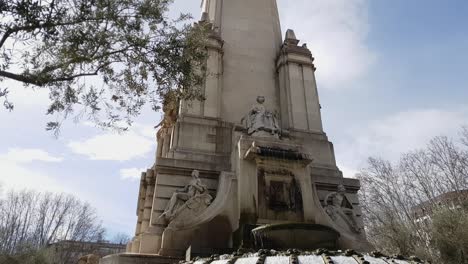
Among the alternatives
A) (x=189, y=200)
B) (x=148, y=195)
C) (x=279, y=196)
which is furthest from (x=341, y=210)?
(x=148, y=195)

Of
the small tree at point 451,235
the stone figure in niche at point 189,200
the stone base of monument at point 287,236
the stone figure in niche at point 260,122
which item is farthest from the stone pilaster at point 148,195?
the small tree at point 451,235

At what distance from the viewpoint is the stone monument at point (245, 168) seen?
903 cm

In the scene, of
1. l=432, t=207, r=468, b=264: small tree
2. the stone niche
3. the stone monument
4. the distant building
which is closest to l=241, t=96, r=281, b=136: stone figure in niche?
the stone monument

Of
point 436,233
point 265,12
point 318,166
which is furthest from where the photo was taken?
point 265,12

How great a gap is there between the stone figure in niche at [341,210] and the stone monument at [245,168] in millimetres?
31

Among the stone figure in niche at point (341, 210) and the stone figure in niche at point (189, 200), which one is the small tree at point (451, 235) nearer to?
the stone figure in niche at point (341, 210)

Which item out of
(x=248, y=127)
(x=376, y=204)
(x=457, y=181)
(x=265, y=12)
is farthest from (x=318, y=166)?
(x=376, y=204)

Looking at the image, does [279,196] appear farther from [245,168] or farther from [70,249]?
[70,249]

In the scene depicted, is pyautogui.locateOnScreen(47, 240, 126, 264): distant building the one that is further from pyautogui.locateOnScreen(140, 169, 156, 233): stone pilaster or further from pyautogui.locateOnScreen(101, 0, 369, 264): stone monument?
pyautogui.locateOnScreen(140, 169, 156, 233): stone pilaster

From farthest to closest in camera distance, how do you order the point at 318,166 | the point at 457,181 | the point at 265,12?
the point at 457,181 < the point at 265,12 < the point at 318,166

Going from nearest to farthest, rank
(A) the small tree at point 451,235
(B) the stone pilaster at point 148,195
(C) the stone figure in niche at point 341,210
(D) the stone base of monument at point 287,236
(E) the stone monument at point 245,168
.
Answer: (D) the stone base of monument at point 287,236 < (E) the stone monument at point 245,168 < (C) the stone figure in niche at point 341,210 < (B) the stone pilaster at point 148,195 < (A) the small tree at point 451,235

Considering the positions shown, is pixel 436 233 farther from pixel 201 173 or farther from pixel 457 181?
pixel 201 173

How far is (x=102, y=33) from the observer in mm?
7562

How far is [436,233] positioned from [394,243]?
492 centimetres
